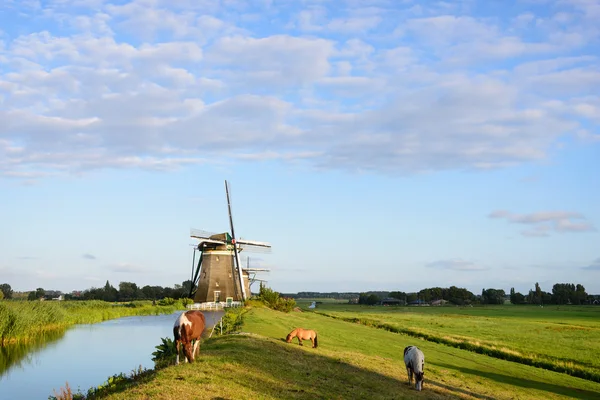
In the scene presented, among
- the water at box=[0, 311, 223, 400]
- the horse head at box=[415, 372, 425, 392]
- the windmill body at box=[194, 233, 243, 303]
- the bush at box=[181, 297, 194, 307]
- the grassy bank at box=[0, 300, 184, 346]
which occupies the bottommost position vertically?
the water at box=[0, 311, 223, 400]

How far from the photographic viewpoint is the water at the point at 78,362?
1065 inches

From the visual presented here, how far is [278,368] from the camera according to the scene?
20.6 meters

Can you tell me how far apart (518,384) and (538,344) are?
28.7 meters

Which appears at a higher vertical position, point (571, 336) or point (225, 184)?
point (225, 184)

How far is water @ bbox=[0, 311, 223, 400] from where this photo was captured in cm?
2706

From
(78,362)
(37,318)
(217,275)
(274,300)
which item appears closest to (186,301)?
(217,275)

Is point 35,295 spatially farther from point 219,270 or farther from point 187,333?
point 187,333

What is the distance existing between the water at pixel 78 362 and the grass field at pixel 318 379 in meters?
7.79

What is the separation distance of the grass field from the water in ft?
25.6

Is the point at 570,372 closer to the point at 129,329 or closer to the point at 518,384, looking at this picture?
the point at 518,384

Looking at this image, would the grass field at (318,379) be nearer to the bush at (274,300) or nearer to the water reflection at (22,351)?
the water reflection at (22,351)

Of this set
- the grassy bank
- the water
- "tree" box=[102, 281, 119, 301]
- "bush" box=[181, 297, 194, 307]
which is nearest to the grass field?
the water

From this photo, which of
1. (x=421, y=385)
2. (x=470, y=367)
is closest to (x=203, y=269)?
(x=470, y=367)

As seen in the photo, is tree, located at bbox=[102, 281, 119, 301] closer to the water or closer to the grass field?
the water
